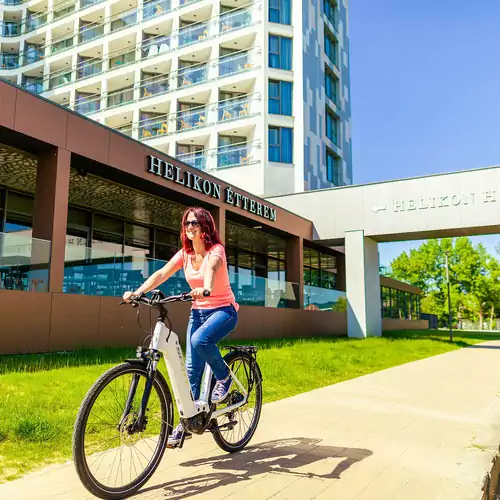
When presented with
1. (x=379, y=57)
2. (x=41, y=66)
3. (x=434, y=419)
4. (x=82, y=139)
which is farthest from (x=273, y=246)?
(x=41, y=66)

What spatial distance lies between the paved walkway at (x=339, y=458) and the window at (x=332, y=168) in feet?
91.8

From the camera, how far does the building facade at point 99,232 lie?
10.3 m

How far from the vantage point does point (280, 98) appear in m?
30.2

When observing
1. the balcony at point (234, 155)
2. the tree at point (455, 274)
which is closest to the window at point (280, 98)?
the balcony at point (234, 155)

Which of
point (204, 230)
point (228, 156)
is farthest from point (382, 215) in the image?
point (204, 230)

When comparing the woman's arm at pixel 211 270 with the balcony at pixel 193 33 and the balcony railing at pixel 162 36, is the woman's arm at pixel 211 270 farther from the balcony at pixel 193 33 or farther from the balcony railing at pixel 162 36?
the balcony at pixel 193 33

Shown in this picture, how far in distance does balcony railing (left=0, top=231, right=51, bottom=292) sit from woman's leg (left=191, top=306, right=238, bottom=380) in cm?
724

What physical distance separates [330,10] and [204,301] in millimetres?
38027

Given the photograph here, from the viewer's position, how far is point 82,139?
11.9 metres

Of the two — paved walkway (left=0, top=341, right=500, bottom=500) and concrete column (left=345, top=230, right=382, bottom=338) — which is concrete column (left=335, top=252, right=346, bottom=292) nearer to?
concrete column (left=345, top=230, right=382, bottom=338)

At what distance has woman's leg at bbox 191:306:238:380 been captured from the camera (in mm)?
3729

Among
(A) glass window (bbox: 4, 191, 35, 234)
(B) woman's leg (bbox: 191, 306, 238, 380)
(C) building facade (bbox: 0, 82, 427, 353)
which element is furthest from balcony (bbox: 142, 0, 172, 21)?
(B) woman's leg (bbox: 191, 306, 238, 380)

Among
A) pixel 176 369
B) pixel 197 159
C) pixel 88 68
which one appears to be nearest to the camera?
pixel 176 369

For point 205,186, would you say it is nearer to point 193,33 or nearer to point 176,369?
point 176,369
